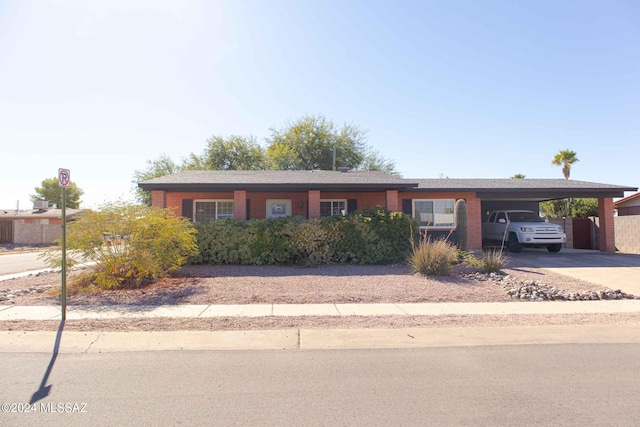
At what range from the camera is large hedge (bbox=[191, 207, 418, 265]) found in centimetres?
1323

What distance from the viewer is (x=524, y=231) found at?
16875mm

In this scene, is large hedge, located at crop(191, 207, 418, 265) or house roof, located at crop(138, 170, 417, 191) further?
house roof, located at crop(138, 170, 417, 191)

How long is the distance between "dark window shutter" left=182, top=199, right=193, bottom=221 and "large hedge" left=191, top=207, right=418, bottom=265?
4.23 metres

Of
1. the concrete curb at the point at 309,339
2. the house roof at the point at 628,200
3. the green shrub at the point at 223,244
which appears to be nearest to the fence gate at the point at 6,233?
the green shrub at the point at 223,244

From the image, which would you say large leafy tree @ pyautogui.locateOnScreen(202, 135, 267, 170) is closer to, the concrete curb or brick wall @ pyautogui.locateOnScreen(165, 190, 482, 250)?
brick wall @ pyautogui.locateOnScreen(165, 190, 482, 250)

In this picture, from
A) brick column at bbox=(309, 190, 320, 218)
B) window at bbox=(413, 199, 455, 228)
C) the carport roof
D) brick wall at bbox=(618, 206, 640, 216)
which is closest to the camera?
brick column at bbox=(309, 190, 320, 218)

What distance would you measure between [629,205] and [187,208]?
28692mm

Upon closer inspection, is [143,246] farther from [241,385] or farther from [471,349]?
[471,349]

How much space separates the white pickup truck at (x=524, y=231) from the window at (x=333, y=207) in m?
6.86

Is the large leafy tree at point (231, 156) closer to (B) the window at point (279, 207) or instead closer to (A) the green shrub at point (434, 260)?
(B) the window at point (279, 207)

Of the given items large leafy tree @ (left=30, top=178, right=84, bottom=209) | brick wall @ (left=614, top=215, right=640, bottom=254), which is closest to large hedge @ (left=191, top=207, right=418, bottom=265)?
brick wall @ (left=614, top=215, right=640, bottom=254)

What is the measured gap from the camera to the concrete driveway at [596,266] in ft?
34.5

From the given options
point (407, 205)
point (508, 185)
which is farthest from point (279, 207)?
point (508, 185)

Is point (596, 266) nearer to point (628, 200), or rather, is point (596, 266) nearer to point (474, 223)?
point (474, 223)
